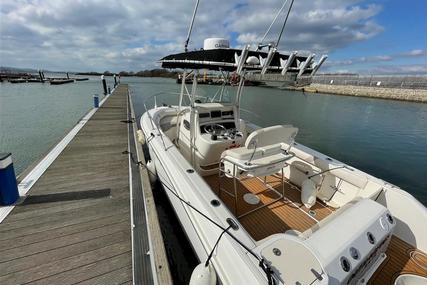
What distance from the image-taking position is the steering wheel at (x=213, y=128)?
13.5 feet

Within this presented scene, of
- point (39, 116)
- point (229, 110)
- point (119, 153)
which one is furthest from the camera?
point (39, 116)

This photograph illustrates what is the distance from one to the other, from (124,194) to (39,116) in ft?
40.4

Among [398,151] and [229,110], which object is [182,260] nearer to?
[229,110]

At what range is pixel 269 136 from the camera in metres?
2.99

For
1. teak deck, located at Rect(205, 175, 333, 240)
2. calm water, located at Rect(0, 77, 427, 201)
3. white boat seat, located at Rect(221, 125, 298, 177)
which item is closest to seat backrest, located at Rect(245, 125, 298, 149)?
white boat seat, located at Rect(221, 125, 298, 177)

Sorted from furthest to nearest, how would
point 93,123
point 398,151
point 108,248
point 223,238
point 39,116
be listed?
point 39,116 < point 398,151 < point 93,123 < point 108,248 < point 223,238

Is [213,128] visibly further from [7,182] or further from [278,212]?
[7,182]

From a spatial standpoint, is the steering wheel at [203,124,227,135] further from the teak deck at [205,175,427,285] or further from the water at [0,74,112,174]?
the water at [0,74,112,174]

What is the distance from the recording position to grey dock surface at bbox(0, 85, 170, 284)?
208cm

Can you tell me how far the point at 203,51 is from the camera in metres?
3.50

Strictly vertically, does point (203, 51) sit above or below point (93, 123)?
above

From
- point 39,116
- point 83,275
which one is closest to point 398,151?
point 83,275

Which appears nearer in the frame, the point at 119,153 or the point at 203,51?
the point at 203,51

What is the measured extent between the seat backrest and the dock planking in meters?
1.95
